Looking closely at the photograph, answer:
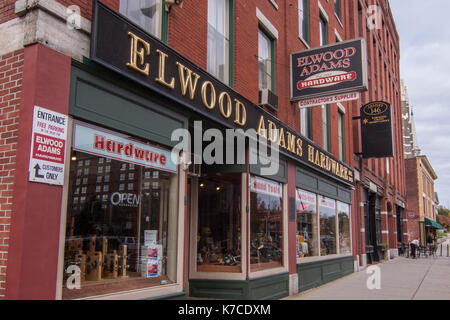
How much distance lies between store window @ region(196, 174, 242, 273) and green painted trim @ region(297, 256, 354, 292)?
10.1 ft

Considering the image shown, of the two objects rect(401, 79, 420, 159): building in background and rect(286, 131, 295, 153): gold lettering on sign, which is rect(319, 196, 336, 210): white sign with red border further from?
rect(401, 79, 420, 159): building in background

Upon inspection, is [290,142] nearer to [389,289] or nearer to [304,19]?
[304,19]

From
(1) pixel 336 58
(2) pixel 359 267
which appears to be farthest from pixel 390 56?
(1) pixel 336 58

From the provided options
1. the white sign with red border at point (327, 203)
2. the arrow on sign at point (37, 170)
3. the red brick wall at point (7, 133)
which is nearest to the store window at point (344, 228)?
the white sign with red border at point (327, 203)

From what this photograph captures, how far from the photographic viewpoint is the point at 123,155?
5758 mm

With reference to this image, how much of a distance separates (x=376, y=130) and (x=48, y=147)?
1755cm

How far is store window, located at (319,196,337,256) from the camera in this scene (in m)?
13.7

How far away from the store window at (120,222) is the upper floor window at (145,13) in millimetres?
1893

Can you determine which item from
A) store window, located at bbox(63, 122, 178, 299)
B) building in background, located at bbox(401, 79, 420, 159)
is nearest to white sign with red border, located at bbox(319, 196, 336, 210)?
store window, located at bbox(63, 122, 178, 299)

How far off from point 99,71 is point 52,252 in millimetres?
2302

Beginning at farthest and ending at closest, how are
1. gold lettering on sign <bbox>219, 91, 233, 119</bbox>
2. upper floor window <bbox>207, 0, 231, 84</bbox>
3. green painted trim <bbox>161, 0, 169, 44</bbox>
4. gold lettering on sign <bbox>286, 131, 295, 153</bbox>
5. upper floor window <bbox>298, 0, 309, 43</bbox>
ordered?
upper floor window <bbox>298, 0, 309, 43</bbox>, gold lettering on sign <bbox>286, 131, 295, 153</bbox>, upper floor window <bbox>207, 0, 231, 84</bbox>, gold lettering on sign <bbox>219, 91, 233, 119</bbox>, green painted trim <bbox>161, 0, 169, 44</bbox>

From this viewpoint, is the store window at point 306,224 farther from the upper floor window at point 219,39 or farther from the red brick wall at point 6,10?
the red brick wall at point 6,10

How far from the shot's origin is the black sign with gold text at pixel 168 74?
5.28m

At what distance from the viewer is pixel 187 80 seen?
671 cm
